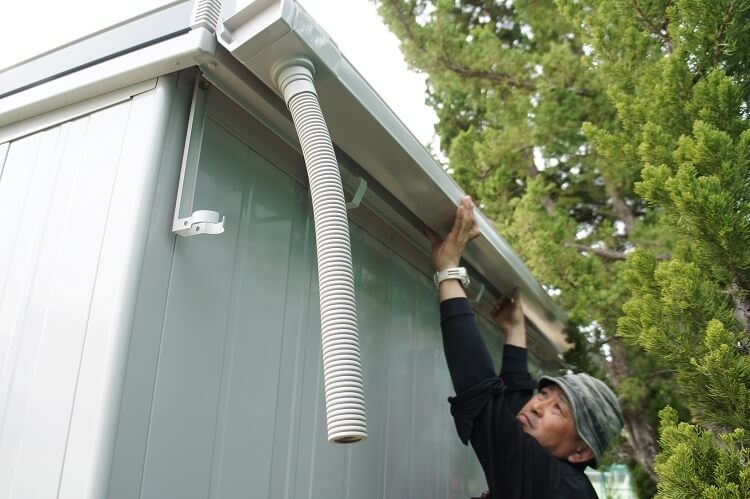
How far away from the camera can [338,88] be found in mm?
1569

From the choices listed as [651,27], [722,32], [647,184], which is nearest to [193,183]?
[647,184]

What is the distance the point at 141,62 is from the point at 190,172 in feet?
0.90

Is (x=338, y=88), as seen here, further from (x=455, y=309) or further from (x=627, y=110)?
(x=627, y=110)

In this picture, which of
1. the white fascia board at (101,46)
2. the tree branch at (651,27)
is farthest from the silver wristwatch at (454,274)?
the tree branch at (651,27)

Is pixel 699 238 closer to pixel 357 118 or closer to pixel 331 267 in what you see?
pixel 357 118

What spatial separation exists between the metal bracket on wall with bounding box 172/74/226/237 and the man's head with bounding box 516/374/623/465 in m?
1.48

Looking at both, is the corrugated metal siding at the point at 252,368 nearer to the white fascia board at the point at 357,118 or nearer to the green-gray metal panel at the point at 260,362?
the green-gray metal panel at the point at 260,362

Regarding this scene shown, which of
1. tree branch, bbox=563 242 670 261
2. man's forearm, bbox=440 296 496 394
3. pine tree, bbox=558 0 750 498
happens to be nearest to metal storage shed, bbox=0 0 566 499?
man's forearm, bbox=440 296 496 394

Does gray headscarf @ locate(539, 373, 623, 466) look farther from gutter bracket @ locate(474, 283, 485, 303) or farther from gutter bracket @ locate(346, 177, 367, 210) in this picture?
gutter bracket @ locate(346, 177, 367, 210)

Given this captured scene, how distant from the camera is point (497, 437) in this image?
6.26ft

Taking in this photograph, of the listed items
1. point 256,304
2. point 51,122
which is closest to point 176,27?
point 51,122

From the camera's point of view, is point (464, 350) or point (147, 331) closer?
point (147, 331)

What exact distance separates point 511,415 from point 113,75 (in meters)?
1.52

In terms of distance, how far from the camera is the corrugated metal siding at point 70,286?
1108mm
